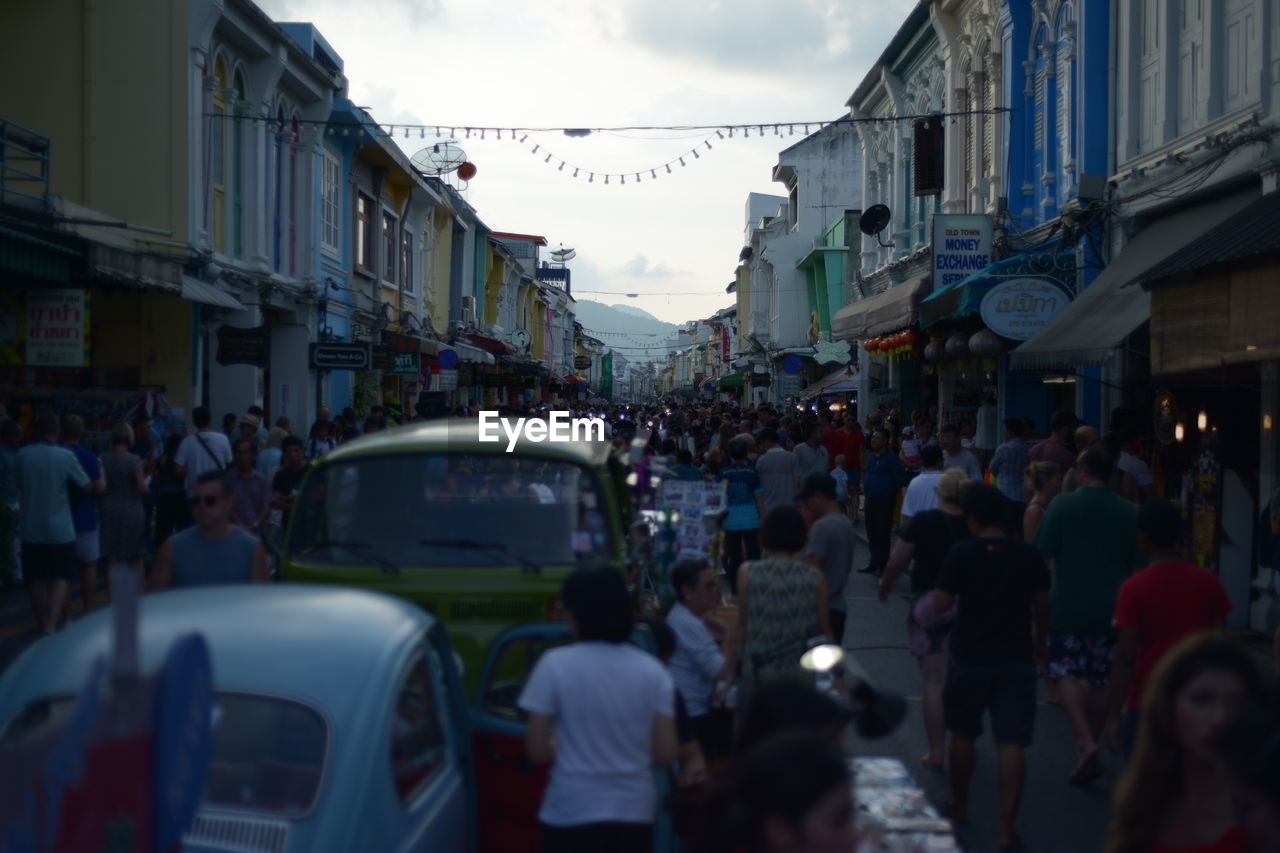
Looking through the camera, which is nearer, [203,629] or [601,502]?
[203,629]

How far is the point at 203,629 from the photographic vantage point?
370 centimetres

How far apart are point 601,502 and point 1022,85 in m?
15.8

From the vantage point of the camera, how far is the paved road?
634cm

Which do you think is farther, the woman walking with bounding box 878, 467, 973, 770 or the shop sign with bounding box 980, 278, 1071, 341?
the shop sign with bounding box 980, 278, 1071, 341

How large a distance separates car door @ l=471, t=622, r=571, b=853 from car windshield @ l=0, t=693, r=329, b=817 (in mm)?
1230

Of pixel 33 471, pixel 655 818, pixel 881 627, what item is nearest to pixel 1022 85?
pixel 881 627

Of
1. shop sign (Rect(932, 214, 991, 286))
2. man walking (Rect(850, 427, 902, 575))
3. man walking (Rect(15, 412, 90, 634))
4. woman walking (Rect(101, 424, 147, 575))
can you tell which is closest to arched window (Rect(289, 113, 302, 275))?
shop sign (Rect(932, 214, 991, 286))

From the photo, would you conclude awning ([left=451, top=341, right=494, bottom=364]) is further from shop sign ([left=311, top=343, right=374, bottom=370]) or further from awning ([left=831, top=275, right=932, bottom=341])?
shop sign ([left=311, top=343, right=374, bottom=370])

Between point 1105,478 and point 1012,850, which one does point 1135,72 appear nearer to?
point 1105,478

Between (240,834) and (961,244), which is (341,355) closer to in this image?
(961,244)

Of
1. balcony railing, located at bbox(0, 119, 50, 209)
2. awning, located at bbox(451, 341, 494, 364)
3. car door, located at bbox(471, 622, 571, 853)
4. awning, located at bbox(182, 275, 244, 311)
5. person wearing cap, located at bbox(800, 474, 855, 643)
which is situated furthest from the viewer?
awning, located at bbox(451, 341, 494, 364)

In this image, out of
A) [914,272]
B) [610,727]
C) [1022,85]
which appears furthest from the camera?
[914,272]

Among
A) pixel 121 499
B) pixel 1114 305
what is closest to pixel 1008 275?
pixel 1114 305

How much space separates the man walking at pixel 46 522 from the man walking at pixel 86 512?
0.41 meters
